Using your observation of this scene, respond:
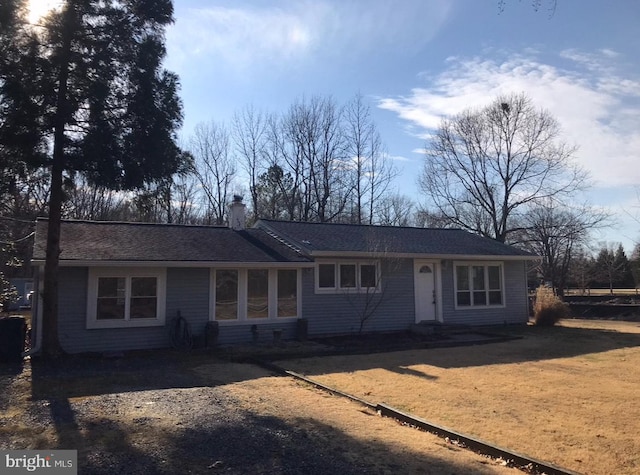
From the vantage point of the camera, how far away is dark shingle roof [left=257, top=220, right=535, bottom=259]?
15.6 m

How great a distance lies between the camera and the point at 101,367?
1030 cm

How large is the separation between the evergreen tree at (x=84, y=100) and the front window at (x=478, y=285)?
34.6 feet

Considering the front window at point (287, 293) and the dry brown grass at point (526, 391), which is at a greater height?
the front window at point (287, 293)

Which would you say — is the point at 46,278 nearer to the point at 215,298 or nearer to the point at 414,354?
the point at 215,298

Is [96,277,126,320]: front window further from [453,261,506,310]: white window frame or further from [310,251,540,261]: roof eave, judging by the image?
[453,261,506,310]: white window frame

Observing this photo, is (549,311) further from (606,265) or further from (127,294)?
(606,265)

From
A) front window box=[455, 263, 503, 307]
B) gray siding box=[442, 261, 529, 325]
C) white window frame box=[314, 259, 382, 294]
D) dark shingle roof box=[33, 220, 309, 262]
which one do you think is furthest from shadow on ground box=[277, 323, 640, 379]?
dark shingle roof box=[33, 220, 309, 262]

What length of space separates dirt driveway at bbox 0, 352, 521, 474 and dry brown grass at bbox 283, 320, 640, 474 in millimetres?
692

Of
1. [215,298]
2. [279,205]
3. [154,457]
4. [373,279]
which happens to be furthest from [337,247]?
[279,205]

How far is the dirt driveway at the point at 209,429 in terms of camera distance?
4.79 metres

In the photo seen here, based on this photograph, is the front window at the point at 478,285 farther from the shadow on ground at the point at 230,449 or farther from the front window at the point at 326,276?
the shadow on ground at the point at 230,449

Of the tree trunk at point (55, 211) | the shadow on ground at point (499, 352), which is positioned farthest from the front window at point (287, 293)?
the tree trunk at point (55, 211)

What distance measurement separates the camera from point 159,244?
13.9 meters

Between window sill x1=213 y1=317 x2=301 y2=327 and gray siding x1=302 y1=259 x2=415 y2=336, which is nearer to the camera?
window sill x1=213 y1=317 x2=301 y2=327
